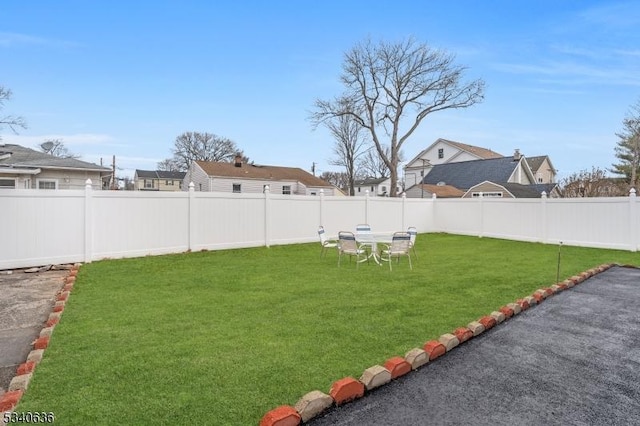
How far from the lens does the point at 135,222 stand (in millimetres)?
9234

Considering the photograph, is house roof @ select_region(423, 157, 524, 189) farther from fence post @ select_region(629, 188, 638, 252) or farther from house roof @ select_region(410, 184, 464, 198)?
fence post @ select_region(629, 188, 638, 252)

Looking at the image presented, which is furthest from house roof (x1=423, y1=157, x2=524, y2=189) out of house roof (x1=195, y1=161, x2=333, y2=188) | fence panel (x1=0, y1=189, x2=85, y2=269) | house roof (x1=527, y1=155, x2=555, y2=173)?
fence panel (x1=0, y1=189, x2=85, y2=269)

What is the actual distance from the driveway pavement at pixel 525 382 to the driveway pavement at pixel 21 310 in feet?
9.63

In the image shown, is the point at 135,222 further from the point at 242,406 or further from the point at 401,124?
the point at 401,124

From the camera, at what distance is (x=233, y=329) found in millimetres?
4027

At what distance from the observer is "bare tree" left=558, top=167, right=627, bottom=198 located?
813 inches

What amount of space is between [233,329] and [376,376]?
181cm

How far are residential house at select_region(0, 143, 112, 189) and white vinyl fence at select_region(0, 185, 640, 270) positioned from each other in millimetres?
8014

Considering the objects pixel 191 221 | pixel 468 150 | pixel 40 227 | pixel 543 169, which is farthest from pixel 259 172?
pixel 543 169

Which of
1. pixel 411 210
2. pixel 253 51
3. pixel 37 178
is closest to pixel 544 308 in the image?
pixel 411 210

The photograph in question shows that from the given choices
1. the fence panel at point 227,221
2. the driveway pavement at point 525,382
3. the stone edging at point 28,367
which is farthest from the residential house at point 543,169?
the stone edging at point 28,367

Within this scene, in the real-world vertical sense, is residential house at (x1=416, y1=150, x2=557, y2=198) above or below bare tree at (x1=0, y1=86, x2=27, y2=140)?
below

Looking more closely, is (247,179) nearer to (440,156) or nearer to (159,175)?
(159,175)

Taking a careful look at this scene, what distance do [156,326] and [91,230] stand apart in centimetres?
571
